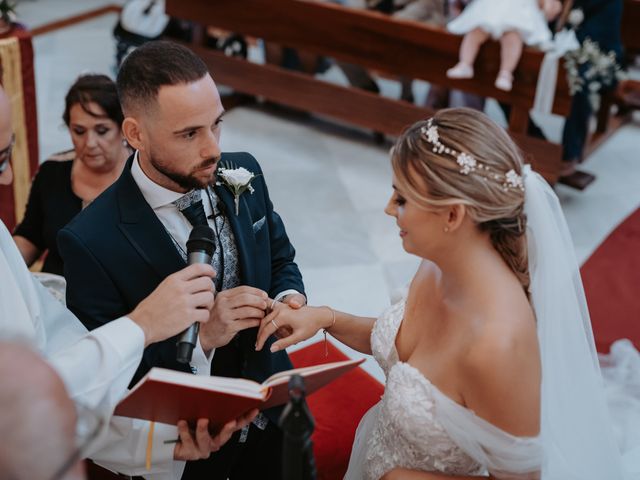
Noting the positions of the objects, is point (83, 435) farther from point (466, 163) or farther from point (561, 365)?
point (561, 365)

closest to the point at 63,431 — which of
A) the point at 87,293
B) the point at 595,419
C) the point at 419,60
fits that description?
the point at 87,293

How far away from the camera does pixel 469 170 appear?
73.1 inches

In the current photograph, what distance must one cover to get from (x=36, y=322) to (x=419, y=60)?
14.2 ft

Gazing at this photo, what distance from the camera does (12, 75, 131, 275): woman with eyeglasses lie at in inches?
132

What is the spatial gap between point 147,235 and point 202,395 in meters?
0.64

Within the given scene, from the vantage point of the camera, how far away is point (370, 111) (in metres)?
6.22

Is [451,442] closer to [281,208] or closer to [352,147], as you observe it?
[281,208]

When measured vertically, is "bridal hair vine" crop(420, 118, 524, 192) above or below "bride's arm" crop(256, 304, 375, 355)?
above

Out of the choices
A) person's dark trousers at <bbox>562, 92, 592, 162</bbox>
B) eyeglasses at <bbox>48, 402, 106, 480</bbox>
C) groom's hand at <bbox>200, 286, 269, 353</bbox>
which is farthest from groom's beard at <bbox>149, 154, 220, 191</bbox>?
person's dark trousers at <bbox>562, 92, 592, 162</bbox>

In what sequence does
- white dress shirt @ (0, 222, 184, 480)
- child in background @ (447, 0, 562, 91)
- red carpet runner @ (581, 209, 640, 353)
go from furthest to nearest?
child in background @ (447, 0, 562, 91), red carpet runner @ (581, 209, 640, 353), white dress shirt @ (0, 222, 184, 480)

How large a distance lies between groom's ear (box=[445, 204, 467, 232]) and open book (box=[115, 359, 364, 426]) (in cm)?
41

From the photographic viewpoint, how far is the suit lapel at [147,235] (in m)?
2.15

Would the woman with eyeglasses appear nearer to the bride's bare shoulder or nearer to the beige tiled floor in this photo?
the beige tiled floor

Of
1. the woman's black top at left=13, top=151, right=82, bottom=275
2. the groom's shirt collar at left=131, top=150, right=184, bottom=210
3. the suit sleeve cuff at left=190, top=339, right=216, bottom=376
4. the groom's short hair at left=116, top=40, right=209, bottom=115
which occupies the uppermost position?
the groom's short hair at left=116, top=40, right=209, bottom=115
